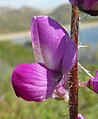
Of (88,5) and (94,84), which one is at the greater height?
(88,5)

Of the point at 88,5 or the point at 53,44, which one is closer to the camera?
the point at 88,5

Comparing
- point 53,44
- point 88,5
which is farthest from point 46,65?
point 88,5

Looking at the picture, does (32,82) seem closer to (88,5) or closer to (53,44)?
(53,44)

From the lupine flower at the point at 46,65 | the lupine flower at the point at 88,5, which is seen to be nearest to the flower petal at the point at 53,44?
the lupine flower at the point at 46,65

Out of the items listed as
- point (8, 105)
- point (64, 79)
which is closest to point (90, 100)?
point (8, 105)

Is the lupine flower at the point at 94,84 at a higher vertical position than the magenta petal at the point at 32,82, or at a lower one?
lower

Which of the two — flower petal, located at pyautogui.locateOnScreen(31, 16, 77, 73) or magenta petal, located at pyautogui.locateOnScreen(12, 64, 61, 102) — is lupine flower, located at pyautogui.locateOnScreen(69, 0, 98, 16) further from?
magenta petal, located at pyautogui.locateOnScreen(12, 64, 61, 102)

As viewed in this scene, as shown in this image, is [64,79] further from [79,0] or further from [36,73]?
[79,0]

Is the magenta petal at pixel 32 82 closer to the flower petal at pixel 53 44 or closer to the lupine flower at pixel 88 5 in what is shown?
the flower petal at pixel 53 44
